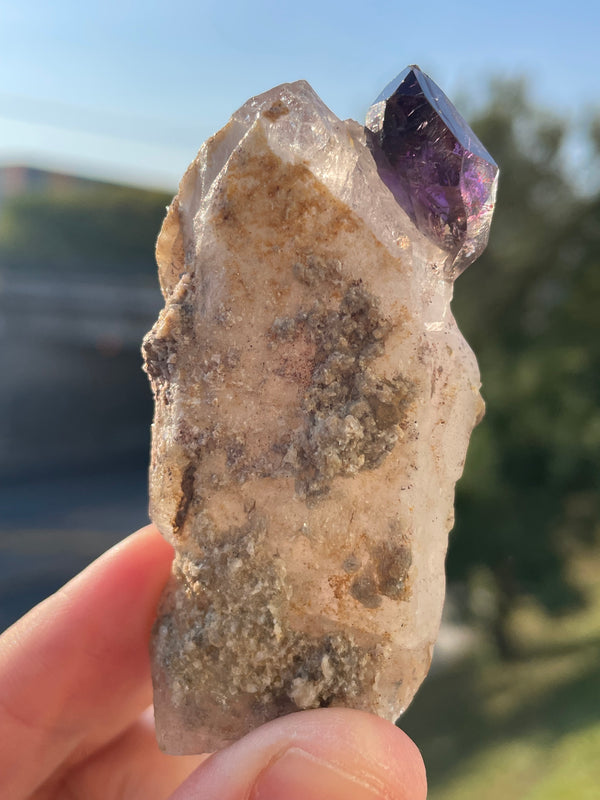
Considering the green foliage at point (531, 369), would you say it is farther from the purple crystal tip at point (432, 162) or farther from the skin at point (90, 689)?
the purple crystal tip at point (432, 162)

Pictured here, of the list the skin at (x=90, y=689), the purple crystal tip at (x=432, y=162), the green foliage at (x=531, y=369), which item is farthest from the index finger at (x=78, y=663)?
the green foliage at (x=531, y=369)

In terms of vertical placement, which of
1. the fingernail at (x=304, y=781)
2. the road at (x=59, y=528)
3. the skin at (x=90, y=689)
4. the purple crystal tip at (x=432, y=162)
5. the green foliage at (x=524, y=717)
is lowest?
the green foliage at (x=524, y=717)

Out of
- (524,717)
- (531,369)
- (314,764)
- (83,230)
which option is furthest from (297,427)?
(83,230)

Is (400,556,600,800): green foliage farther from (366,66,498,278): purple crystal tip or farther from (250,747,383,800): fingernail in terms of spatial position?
(366,66,498,278): purple crystal tip

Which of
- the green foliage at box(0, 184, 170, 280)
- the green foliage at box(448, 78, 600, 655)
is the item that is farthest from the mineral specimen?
the green foliage at box(0, 184, 170, 280)

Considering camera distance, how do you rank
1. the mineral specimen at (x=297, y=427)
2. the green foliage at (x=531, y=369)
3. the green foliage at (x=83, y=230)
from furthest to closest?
1. the green foliage at (x=83, y=230)
2. the green foliage at (x=531, y=369)
3. the mineral specimen at (x=297, y=427)

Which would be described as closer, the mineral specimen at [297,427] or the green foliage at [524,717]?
the mineral specimen at [297,427]

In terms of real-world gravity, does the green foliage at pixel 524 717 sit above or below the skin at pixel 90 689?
below

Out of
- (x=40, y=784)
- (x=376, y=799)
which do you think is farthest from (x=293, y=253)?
(x=40, y=784)
